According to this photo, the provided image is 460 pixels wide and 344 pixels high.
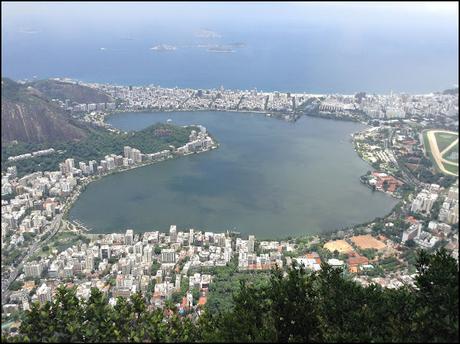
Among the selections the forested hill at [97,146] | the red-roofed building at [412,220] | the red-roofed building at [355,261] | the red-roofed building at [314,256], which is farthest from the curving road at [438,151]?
the forested hill at [97,146]

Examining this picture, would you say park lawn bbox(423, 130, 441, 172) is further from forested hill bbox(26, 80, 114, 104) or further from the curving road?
forested hill bbox(26, 80, 114, 104)

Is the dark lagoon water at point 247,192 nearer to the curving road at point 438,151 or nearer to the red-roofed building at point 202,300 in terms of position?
the curving road at point 438,151

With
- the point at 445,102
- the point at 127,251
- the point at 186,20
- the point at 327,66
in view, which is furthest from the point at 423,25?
the point at 127,251

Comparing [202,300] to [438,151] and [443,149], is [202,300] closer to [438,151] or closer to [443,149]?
[438,151]

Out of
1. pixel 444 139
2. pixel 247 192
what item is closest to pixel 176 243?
pixel 247 192

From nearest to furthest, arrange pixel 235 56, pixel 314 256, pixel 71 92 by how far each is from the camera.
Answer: pixel 314 256
pixel 71 92
pixel 235 56

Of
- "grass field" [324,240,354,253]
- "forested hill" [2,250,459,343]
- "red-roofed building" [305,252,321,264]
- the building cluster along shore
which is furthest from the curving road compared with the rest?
"forested hill" [2,250,459,343]
